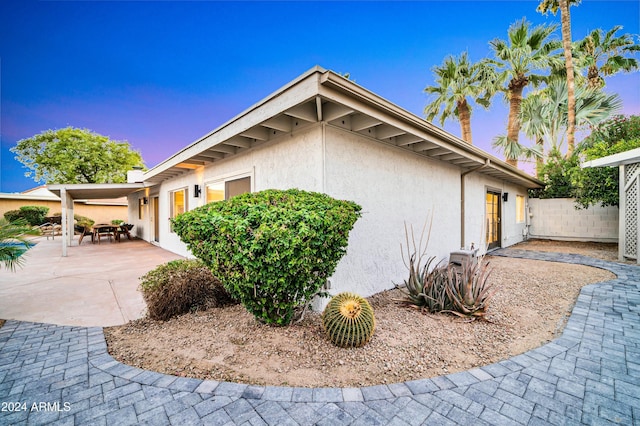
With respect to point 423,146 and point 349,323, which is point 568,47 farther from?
point 349,323

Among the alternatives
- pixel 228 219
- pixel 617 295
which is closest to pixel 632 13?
pixel 617 295

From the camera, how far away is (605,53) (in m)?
12.7

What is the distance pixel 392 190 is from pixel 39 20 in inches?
642

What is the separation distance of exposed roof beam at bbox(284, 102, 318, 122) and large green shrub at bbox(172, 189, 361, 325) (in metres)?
1.16

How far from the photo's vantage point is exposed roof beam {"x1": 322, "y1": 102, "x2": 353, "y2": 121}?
3.17m

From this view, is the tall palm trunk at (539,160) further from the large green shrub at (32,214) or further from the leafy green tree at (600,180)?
the large green shrub at (32,214)

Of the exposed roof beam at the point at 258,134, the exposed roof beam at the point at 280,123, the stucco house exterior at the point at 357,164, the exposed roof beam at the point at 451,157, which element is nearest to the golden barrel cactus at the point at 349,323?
the stucco house exterior at the point at 357,164

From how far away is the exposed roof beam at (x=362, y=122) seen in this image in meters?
3.58

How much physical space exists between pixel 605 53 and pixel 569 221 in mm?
9047

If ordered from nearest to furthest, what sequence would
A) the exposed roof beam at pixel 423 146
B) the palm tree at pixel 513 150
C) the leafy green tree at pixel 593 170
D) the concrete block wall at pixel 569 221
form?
the exposed roof beam at pixel 423 146 → the leafy green tree at pixel 593 170 → the concrete block wall at pixel 569 221 → the palm tree at pixel 513 150

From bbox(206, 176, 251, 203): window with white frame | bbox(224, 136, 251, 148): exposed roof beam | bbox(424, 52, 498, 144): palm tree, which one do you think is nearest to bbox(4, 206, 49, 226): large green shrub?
bbox(206, 176, 251, 203): window with white frame

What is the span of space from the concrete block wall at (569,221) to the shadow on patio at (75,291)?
1556 cm

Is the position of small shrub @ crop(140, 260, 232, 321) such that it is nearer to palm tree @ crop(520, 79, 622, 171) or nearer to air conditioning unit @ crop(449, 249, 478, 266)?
air conditioning unit @ crop(449, 249, 478, 266)

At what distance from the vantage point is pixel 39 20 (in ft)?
34.9
